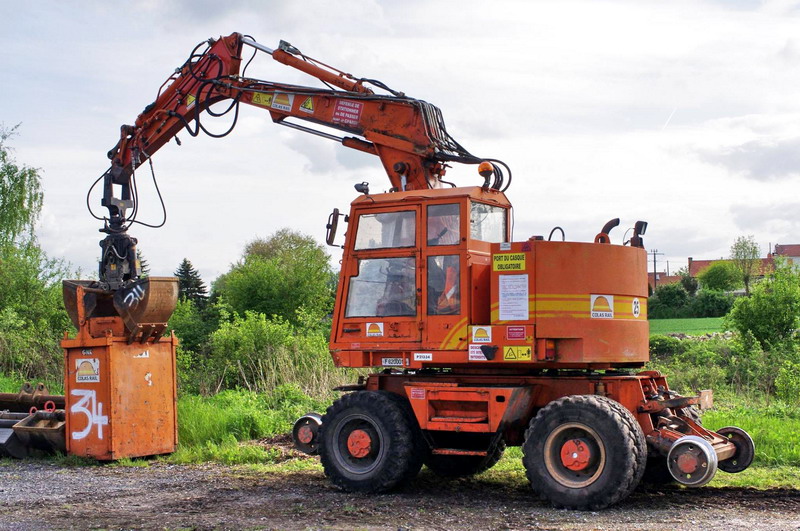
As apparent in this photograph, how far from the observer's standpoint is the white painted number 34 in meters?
12.3

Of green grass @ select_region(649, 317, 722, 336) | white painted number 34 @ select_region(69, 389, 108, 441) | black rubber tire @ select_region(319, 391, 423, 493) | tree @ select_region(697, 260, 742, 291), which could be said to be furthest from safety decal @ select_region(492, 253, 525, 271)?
tree @ select_region(697, 260, 742, 291)

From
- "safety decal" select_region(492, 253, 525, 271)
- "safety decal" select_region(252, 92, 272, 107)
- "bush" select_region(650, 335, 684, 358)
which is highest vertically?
"safety decal" select_region(252, 92, 272, 107)

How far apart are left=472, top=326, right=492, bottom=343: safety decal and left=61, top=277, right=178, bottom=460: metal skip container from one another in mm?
5042

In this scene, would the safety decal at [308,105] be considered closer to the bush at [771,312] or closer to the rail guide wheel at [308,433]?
the rail guide wheel at [308,433]

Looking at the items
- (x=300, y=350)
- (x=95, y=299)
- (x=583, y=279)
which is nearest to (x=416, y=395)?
(x=583, y=279)

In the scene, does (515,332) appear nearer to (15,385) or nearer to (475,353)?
(475,353)

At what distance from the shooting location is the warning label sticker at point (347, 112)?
11.4 m

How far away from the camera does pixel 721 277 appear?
77938 mm

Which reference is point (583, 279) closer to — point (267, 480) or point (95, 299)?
point (267, 480)

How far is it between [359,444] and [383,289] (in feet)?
5.59

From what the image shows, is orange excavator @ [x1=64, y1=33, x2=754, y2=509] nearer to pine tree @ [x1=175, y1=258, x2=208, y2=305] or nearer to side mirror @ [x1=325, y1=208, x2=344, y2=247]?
side mirror @ [x1=325, y1=208, x2=344, y2=247]

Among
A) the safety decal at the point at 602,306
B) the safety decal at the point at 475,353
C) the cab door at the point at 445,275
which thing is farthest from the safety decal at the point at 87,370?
the safety decal at the point at 602,306

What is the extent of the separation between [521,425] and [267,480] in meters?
3.23

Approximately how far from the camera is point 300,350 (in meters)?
20.0
